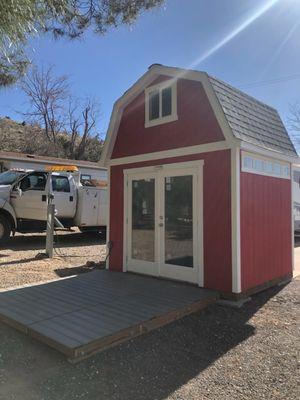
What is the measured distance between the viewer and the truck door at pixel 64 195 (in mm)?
13156

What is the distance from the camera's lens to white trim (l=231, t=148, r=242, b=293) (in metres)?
6.35

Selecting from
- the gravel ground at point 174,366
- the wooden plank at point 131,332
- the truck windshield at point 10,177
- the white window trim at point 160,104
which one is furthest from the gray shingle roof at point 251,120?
the truck windshield at point 10,177

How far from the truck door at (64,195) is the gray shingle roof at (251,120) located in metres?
7.27

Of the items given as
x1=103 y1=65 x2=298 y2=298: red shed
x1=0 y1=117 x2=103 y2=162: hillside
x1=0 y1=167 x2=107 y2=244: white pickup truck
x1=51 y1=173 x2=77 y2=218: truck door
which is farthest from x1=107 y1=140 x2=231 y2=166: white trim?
x1=0 y1=117 x2=103 y2=162: hillside

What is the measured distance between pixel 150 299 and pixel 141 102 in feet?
13.4

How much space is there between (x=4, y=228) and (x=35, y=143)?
21391mm

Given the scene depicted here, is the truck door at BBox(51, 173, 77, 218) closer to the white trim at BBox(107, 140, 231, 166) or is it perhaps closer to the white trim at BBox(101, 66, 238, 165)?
the white trim at BBox(101, 66, 238, 165)

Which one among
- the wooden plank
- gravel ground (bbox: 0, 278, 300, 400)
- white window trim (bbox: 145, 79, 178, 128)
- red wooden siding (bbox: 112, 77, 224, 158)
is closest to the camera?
gravel ground (bbox: 0, 278, 300, 400)

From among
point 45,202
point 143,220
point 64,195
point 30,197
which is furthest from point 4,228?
point 143,220

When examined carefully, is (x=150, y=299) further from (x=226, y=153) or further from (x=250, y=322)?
(x=226, y=153)

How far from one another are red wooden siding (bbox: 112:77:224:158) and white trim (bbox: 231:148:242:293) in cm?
55

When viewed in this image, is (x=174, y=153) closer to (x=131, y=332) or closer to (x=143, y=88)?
(x=143, y=88)

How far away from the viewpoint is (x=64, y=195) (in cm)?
1330

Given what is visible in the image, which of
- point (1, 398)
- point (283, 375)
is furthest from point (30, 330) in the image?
point (283, 375)
